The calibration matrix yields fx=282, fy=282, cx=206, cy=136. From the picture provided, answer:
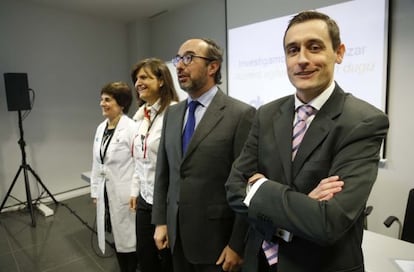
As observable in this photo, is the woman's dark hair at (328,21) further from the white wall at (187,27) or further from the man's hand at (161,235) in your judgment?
the white wall at (187,27)

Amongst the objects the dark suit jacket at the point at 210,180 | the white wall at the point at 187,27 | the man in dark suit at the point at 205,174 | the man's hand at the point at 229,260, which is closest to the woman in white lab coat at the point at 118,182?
the man in dark suit at the point at 205,174

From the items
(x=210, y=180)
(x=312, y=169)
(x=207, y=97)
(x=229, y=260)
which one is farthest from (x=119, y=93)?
(x=312, y=169)

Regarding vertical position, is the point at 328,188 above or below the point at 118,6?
below

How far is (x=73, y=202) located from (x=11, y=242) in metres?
1.27

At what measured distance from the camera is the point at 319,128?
916mm

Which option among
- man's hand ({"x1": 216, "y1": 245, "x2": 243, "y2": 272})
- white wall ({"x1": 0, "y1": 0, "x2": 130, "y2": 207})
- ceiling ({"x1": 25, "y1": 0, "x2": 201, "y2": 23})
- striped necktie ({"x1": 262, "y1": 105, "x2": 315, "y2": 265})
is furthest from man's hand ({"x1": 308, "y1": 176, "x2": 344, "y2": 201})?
white wall ({"x1": 0, "y1": 0, "x2": 130, "y2": 207})

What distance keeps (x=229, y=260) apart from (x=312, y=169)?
629 millimetres

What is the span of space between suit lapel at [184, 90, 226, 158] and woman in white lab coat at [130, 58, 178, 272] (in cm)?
52

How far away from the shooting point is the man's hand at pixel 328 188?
32.6 inches

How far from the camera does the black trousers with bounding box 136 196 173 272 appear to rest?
1.83m

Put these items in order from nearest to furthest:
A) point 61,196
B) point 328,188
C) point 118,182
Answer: point 328,188
point 118,182
point 61,196

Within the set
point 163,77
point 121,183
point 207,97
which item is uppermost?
point 163,77

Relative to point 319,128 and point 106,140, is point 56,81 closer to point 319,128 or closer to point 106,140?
point 106,140

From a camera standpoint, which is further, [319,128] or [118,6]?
[118,6]
